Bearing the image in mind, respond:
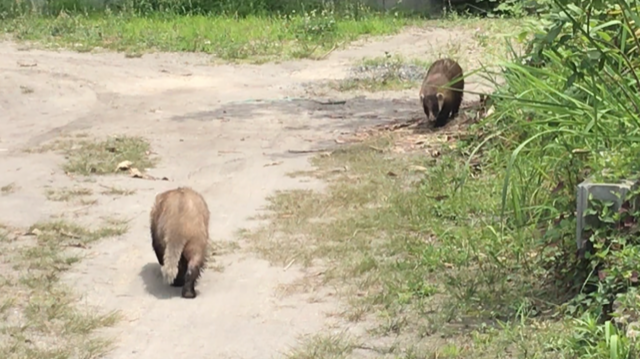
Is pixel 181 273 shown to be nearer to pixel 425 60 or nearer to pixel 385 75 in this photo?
pixel 385 75

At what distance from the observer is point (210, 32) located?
15.5 meters

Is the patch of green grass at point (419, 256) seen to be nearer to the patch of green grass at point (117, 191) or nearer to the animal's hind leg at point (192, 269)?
the animal's hind leg at point (192, 269)

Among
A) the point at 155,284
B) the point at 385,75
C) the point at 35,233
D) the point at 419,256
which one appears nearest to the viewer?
the point at 155,284

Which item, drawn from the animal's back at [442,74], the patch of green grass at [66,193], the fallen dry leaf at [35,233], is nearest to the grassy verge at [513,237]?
the fallen dry leaf at [35,233]

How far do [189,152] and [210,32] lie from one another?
645cm

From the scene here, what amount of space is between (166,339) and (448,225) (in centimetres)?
234

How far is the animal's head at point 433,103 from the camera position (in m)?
10.2

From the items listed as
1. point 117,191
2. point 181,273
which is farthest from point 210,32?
point 181,273

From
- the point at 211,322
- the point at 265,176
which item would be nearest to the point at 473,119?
the point at 265,176

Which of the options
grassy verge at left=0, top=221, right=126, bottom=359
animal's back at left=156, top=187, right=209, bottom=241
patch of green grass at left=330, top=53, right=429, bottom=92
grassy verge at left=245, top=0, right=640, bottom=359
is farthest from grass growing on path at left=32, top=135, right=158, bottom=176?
patch of green grass at left=330, top=53, right=429, bottom=92

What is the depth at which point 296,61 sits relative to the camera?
1420 centimetres

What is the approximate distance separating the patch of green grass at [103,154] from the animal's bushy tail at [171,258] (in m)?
2.64

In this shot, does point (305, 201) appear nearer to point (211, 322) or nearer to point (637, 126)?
point (211, 322)

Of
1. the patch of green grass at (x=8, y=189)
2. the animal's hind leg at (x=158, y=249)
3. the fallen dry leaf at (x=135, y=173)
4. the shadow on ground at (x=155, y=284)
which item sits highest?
the animal's hind leg at (x=158, y=249)
